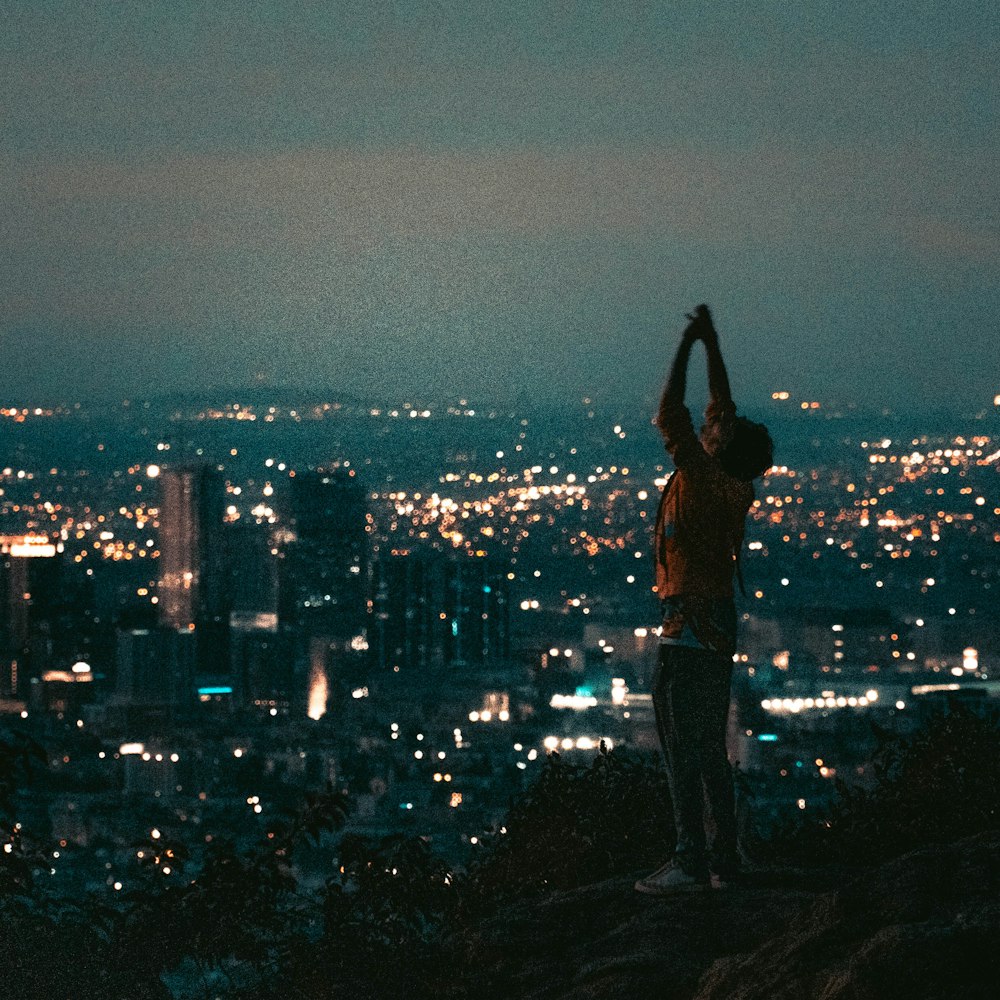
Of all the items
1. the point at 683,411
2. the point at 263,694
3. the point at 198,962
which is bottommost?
the point at 263,694

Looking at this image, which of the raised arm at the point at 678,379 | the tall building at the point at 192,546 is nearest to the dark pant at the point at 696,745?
the raised arm at the point at 678,379

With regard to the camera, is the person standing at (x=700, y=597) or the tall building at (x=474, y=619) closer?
the person standing at (x=700, y=597)

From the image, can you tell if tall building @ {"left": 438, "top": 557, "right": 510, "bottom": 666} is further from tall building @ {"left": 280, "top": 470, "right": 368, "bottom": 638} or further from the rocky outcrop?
the rocky outcrop

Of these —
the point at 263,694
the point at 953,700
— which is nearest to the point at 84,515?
the point at 263,694

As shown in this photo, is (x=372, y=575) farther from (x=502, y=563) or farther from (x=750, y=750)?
(x=750, y=750)

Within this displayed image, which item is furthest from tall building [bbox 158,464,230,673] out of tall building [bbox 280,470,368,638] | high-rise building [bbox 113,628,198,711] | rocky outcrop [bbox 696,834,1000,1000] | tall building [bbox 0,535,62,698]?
rocky outcrop [bbox 696,834,1000,1000]

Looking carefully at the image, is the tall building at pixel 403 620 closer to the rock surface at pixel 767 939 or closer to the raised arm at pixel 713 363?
the rock surface at pixel 767 939

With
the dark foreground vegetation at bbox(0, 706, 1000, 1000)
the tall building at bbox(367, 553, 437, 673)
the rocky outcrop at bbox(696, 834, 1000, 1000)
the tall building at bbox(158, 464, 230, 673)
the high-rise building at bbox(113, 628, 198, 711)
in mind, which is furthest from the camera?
the tall building at bbox(158, 464, 230, 673)
